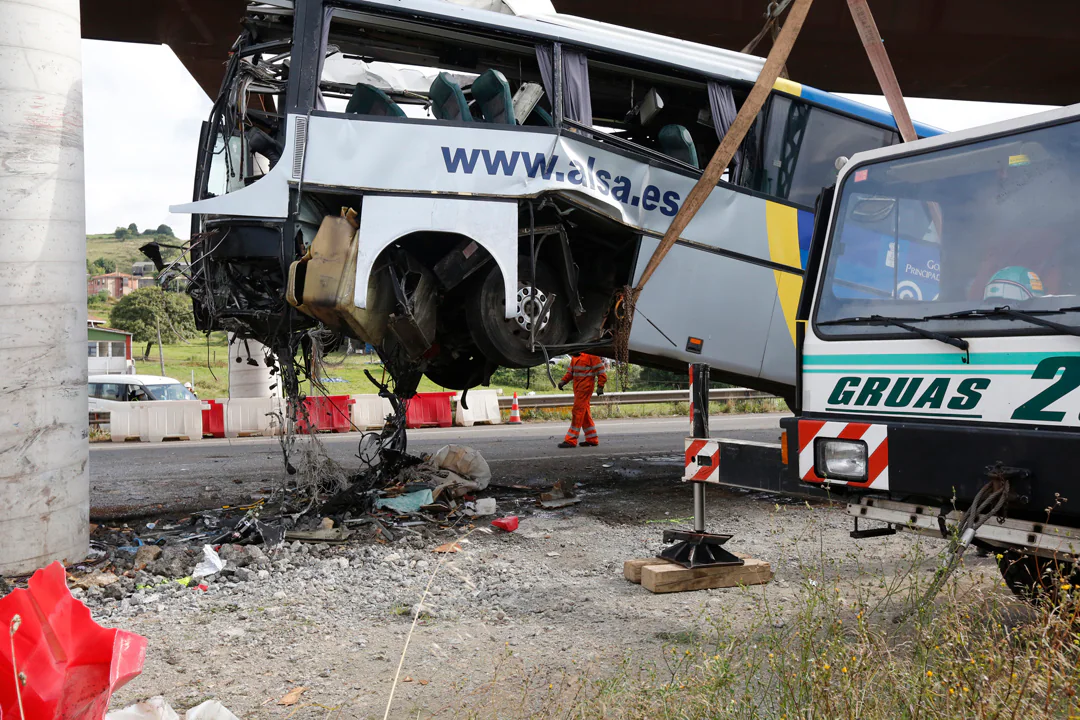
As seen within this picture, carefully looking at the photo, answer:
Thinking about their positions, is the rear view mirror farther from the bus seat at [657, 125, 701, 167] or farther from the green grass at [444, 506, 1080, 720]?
the bus seat at [657, 125, 701, 167]

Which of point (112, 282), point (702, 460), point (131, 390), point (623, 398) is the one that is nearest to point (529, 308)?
point (702, 460)

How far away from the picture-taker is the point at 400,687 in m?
3.38

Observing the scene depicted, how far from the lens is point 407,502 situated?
6.63m

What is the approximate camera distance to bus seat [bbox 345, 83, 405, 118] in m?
6.18

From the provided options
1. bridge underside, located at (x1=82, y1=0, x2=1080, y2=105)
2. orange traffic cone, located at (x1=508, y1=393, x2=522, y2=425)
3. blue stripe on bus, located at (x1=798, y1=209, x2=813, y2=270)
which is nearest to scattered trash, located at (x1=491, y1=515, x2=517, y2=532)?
blue stripe on bus, located at (x1=798, y1=209, x2=813, y2=270)

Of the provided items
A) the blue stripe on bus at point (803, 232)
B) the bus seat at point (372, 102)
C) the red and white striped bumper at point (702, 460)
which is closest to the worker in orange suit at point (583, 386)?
the blue stripe on bus at point (803, 232)

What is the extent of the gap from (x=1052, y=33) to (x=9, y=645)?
18.8m

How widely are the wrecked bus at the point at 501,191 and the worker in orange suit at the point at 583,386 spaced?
3.57 meters

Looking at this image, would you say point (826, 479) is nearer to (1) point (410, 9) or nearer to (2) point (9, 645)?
(2) point (9, 645)

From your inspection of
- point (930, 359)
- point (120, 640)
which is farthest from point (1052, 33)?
point (120, 640)

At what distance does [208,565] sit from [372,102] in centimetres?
351

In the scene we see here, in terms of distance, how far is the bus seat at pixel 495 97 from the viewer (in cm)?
609

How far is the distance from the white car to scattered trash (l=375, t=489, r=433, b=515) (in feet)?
38.7

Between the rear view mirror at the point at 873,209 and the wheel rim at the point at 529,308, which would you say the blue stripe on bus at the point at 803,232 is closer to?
the wheel rim at the point at 529,308
